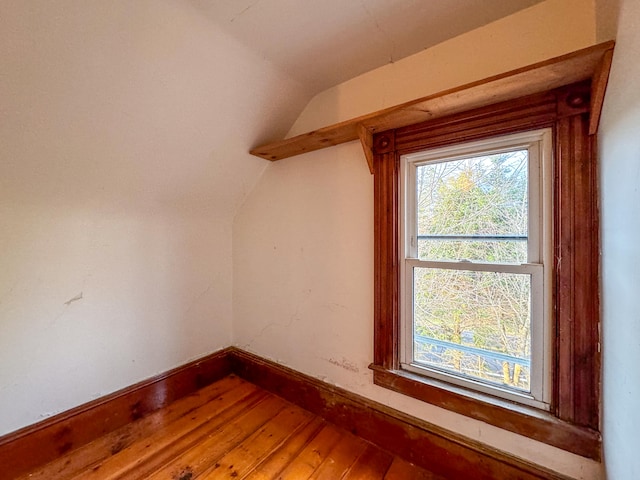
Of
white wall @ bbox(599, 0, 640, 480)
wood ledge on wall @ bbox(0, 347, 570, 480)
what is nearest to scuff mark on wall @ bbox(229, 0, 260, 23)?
white wall @ bbox(599, 0, 640, 480)

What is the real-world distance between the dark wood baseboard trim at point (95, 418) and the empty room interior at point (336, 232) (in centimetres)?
1

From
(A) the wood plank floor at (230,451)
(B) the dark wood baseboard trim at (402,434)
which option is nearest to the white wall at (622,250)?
(B) the dark wood baseboard trim at (402,434)

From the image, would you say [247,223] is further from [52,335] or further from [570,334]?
[570,334]

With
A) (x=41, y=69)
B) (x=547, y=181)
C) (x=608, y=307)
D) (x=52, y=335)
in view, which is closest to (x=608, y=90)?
(x=547, y=181)

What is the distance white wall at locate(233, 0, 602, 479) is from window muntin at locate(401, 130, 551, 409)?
0.21 m

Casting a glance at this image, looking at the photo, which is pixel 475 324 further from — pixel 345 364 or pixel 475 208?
pixel 345 364

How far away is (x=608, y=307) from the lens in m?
0.86

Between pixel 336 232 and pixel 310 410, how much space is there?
1174 mm

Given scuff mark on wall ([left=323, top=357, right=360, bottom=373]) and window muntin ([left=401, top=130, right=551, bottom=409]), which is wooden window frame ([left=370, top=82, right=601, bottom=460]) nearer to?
window muntin ([left=401, top=130, right=551, bottom=409])

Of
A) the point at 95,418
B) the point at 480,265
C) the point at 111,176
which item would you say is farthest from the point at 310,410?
the point at 111,176

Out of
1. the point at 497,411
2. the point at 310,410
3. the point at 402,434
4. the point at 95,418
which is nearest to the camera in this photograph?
the point at 497,411

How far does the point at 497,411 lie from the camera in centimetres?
114

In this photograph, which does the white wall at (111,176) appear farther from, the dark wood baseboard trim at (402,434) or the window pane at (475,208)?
the window pane at (475,208)

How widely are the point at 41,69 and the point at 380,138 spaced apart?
56.0 inches
